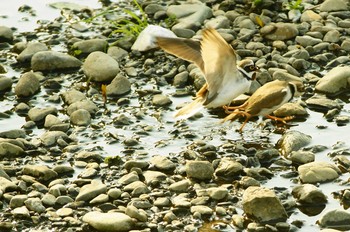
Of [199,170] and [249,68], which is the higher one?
[249,68]

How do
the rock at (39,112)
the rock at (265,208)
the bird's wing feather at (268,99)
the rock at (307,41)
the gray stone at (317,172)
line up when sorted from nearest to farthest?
the rock at (265,208)
the gray stone at (317,172)
the bird's wing feather at (268,99)
the rock at (39,112)
the rock at (307,41)

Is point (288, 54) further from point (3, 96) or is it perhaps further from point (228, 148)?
point (3, 96)

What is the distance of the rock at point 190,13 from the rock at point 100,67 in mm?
1480

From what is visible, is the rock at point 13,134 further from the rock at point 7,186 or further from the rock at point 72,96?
the rock at point 7,186

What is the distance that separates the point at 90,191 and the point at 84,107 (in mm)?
1999

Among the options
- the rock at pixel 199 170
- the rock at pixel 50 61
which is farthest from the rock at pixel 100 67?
the rock at pixel 199 170

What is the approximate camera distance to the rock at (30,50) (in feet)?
34.5

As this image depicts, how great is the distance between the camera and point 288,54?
10383 millimetres

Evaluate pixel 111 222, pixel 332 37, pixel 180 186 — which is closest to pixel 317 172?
pixel 180 186

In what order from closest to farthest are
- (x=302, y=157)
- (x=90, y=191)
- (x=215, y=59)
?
(x=90, y=191) → (x=302, y=157) → (x=215, y=59)

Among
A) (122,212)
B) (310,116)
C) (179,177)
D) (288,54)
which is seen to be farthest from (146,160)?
(288,54)

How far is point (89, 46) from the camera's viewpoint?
1073 centimetres

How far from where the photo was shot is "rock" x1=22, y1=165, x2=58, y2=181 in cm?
774

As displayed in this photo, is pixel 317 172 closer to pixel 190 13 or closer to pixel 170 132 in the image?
pixel 170 132
